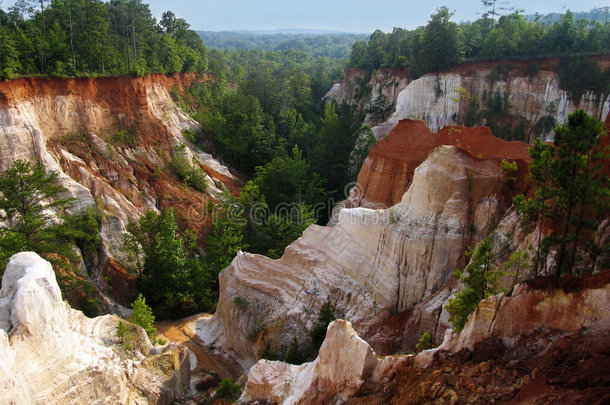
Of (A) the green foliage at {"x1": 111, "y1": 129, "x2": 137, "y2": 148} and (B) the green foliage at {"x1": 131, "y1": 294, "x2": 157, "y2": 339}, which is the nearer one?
(B) the green foliage at {"x1": 131, "y1": 294, "x2": 157, "y2": 339}

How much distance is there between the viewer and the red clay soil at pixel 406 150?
1893cm

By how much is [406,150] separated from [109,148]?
64.1 feet

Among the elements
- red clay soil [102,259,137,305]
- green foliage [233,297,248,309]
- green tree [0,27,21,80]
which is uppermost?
green tree [0,27,21,80]

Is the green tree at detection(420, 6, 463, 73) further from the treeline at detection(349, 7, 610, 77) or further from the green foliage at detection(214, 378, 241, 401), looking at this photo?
the green foliage at detection(214, 378, 241, 401)

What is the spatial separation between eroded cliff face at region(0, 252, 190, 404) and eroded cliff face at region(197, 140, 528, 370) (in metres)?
4.48

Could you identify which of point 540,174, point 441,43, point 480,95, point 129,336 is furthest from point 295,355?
point 441,43

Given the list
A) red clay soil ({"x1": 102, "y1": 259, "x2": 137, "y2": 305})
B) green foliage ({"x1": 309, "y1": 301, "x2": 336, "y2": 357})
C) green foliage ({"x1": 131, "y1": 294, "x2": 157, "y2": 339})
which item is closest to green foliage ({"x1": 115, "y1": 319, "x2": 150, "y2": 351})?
green foliage ({"x1": 131, "y1": 294, "x2": 157, "y2": 339})

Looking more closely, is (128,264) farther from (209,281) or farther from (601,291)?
(601,291)

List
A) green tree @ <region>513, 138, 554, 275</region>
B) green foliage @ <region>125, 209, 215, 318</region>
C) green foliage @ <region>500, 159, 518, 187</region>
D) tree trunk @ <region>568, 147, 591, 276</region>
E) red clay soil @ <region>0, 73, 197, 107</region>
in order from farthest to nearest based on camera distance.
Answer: red clay soil @ <region>0, 73, 197, 107</region>
green foliage @ <region>125, 209, 215, 318</region>
green foliage @ <region>500, 159, 518, 187</region>
green tree @ <region>513, 138, 554, 275</region>
tree trunk @ <region>568, 147, 591, 276</region>

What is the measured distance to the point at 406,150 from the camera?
22.3 m

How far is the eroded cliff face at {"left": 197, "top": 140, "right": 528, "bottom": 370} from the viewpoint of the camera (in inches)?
616

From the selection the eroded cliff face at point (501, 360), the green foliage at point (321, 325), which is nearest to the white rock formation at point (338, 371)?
the eroded cliff face at point (501, 360)

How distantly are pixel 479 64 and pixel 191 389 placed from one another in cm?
3953

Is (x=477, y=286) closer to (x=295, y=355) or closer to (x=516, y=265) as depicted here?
(x=516, y=265)
